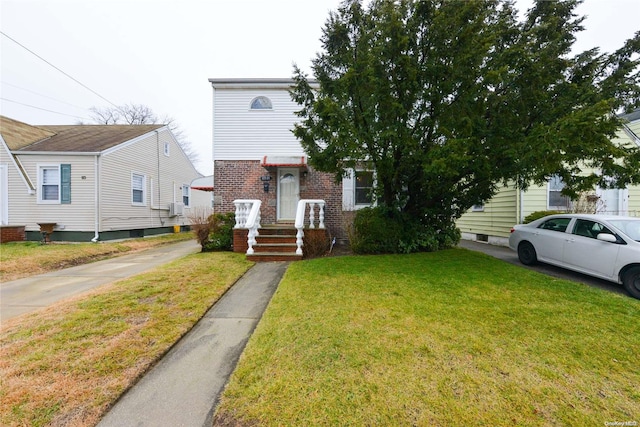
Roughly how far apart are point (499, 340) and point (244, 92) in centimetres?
1003

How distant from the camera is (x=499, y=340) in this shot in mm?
2840

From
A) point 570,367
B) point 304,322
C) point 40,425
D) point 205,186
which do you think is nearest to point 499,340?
point 570,367

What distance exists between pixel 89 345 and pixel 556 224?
910 centimetres

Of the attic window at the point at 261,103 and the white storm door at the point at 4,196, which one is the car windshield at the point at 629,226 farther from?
the white storm door at the point at 4,196

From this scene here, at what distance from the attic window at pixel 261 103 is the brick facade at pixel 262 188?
2062 mm

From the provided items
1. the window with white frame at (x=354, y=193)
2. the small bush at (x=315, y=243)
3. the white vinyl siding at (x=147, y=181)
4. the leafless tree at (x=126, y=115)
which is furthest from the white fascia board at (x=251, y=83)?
the leafless tree at (x=126, y=115)

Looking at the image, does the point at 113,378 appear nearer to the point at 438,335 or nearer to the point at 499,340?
the point at 438,335

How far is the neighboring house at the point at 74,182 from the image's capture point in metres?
10.5

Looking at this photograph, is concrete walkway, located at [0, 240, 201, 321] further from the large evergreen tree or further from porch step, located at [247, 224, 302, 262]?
the large evergreen tree

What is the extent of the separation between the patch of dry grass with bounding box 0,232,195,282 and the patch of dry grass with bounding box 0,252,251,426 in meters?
3.94

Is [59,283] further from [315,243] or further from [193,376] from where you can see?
[315,243]

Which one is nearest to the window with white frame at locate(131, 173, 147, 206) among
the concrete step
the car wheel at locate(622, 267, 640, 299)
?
the concrete step

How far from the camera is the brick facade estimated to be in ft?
30.1

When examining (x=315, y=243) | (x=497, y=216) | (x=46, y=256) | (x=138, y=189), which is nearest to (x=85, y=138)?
(x=138, y=189)
